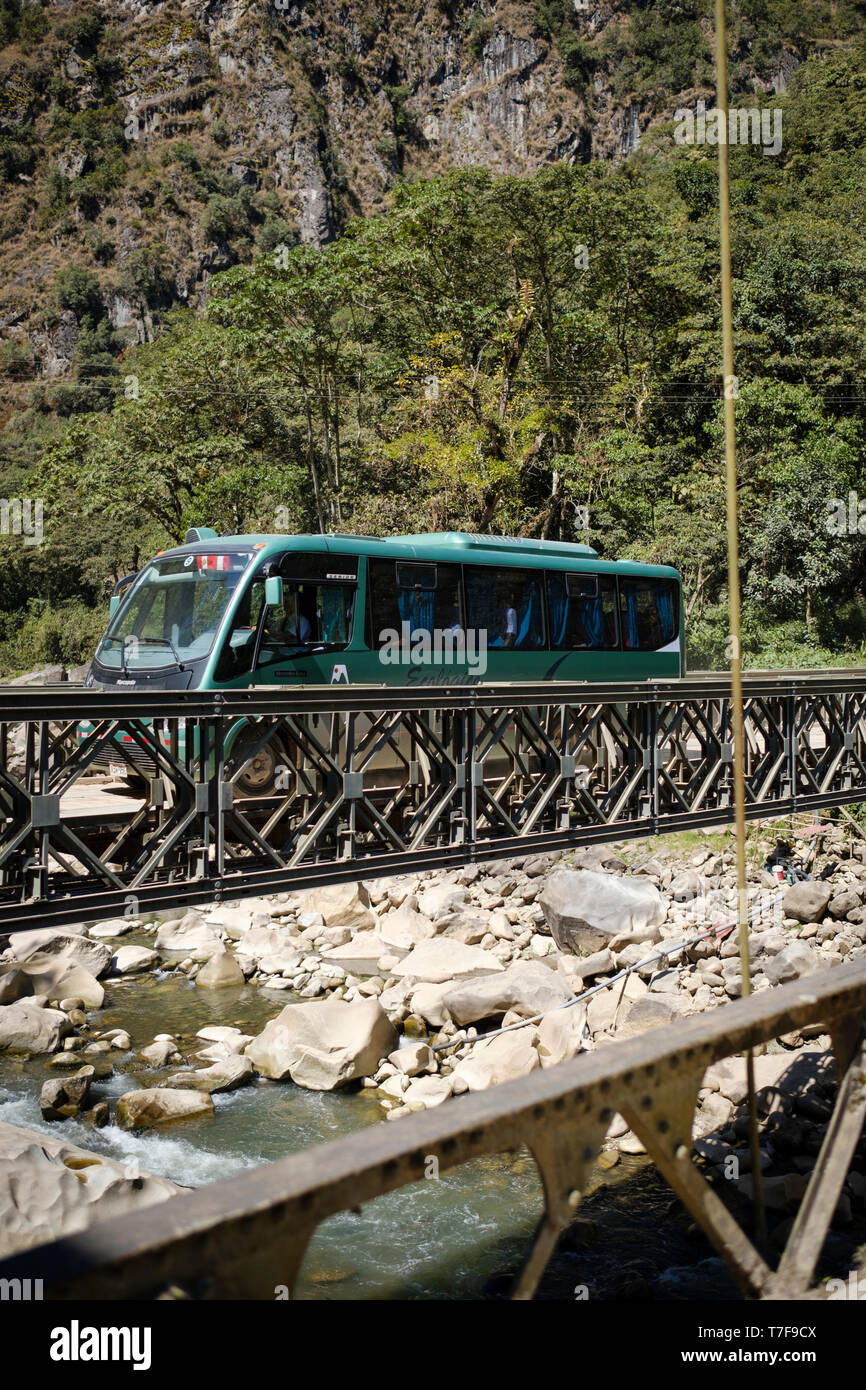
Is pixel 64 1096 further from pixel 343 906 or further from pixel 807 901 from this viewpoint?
pixel 807 901

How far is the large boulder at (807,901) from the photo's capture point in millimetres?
14836

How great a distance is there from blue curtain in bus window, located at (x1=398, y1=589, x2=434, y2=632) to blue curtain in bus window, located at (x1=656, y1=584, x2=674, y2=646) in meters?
5.34

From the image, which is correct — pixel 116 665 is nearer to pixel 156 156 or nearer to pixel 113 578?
pixel 113 578

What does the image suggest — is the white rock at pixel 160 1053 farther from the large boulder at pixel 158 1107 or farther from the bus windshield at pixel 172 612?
the bus windshield at pixel 172 612

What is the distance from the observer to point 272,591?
39.9 feet

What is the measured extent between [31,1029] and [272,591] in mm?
5657

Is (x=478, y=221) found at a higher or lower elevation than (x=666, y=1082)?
higher

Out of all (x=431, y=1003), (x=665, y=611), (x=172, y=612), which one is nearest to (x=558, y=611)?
(x=665, y=611)

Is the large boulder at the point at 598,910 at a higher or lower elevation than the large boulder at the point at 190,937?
higher

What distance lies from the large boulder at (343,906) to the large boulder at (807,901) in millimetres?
6340

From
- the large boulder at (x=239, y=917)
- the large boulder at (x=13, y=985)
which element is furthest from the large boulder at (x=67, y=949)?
the large boulder at (x=239, y=917)

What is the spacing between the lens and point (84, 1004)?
1359 centimetres
